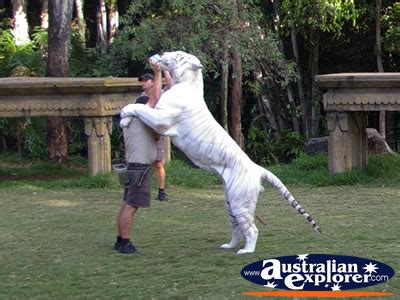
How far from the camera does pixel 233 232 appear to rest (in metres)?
7.16

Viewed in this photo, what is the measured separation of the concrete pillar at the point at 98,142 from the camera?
38.6 feet

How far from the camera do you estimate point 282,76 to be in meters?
15.5

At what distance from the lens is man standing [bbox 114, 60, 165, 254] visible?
714cm

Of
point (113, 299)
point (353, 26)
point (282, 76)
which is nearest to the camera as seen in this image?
point (113, 299)

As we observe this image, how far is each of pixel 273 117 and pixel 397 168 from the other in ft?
17.4

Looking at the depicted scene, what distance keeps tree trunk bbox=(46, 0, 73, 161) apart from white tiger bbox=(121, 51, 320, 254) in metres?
7.12

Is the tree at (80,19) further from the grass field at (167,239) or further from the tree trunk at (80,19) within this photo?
the grass field at (167,239)

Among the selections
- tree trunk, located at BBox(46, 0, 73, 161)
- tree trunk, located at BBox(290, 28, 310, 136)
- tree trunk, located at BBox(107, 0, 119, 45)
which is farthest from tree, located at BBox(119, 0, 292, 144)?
tree trunk, located at BBox(107, 0, 119, 45)

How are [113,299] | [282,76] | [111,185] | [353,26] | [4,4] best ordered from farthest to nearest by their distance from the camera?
[4,4]
[353,26]
[282,76]
[111,185]
[113,299]

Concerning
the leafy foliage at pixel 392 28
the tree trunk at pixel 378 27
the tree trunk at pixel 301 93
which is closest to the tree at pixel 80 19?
the tree trunk at pixel 301 93

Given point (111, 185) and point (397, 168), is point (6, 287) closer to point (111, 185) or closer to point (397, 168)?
point (111, 185)

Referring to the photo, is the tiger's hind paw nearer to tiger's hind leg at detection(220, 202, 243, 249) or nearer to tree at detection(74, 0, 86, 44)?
tiger's hind leg at detection(220, 202, 243, 249)

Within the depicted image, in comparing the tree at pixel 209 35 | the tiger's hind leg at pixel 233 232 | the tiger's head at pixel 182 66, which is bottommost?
the tiger's hind leg at pixel 233 232

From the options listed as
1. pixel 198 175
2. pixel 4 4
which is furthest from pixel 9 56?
pixel 198 175
